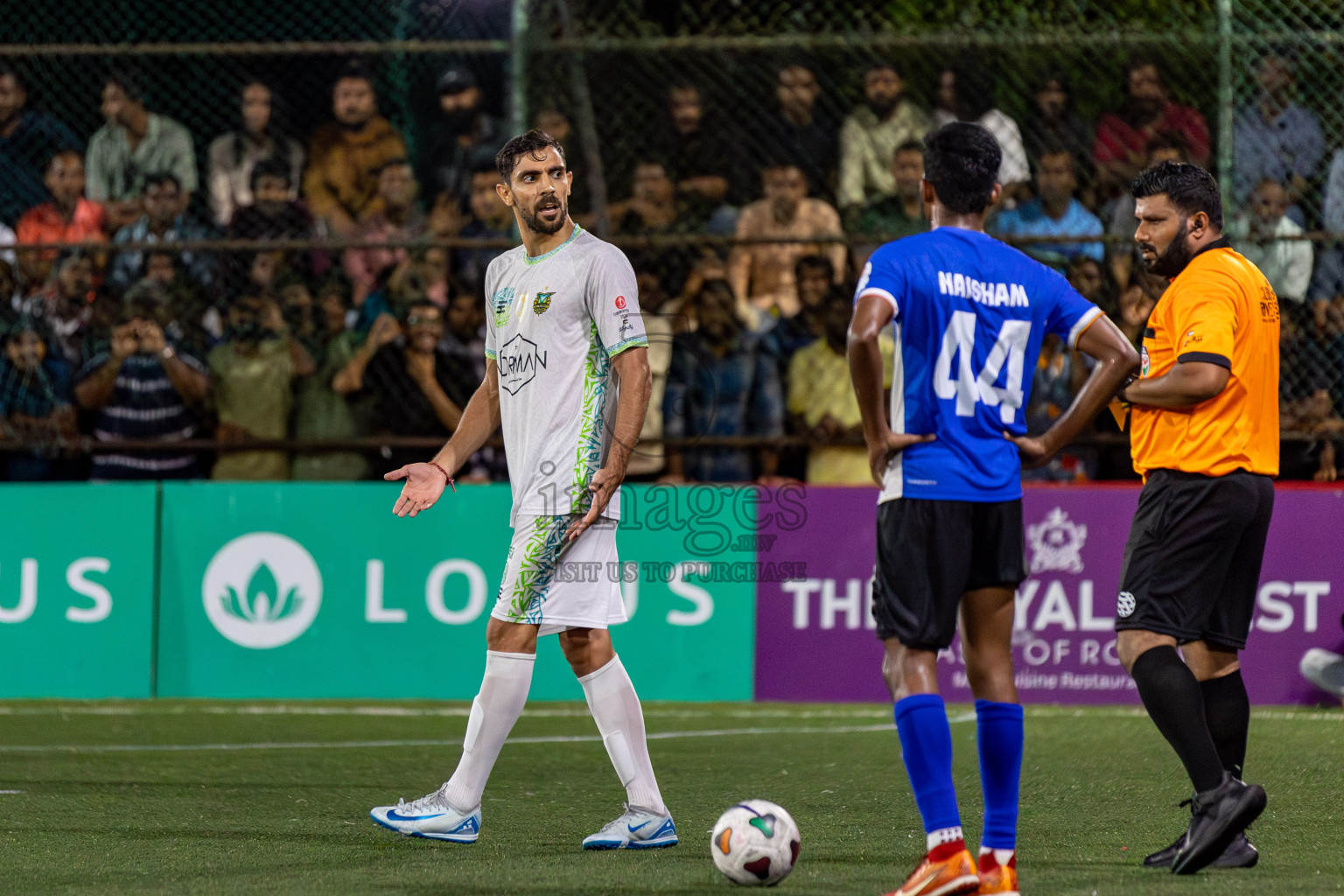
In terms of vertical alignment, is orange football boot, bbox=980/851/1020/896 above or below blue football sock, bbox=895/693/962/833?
below

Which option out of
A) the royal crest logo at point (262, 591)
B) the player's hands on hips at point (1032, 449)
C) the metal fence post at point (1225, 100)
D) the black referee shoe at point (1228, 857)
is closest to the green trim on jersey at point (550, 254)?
the player's hands on hips at point (1032, 449)

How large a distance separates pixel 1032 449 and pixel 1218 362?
84 cm

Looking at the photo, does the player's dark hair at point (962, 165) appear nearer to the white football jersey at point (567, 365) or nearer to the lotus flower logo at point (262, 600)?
the white football jersey at point (567, 365)

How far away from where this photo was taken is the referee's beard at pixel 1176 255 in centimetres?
499

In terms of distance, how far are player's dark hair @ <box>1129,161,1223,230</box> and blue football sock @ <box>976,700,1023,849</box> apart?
173 centimetres

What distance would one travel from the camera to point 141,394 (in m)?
9.26

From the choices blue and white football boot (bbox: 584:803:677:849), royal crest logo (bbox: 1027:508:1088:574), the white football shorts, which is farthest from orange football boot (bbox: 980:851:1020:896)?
royal crest logo (bbox: 1027:508:1088:574)

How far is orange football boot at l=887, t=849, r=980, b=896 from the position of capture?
392 cm

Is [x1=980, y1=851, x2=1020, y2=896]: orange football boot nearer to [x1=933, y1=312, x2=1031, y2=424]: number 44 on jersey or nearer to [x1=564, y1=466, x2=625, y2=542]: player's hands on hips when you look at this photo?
[x1=933, y1=312, x2=1031, y2=424]: number 44 on jersey

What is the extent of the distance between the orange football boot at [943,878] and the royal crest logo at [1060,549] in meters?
5.02

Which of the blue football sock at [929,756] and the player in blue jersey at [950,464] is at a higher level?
the player in blue jersey at [950,464]

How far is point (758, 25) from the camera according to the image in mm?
10375

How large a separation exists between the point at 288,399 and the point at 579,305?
485 centimetres

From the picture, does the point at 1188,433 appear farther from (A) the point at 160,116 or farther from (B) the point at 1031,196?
(A) the point at 160,116
